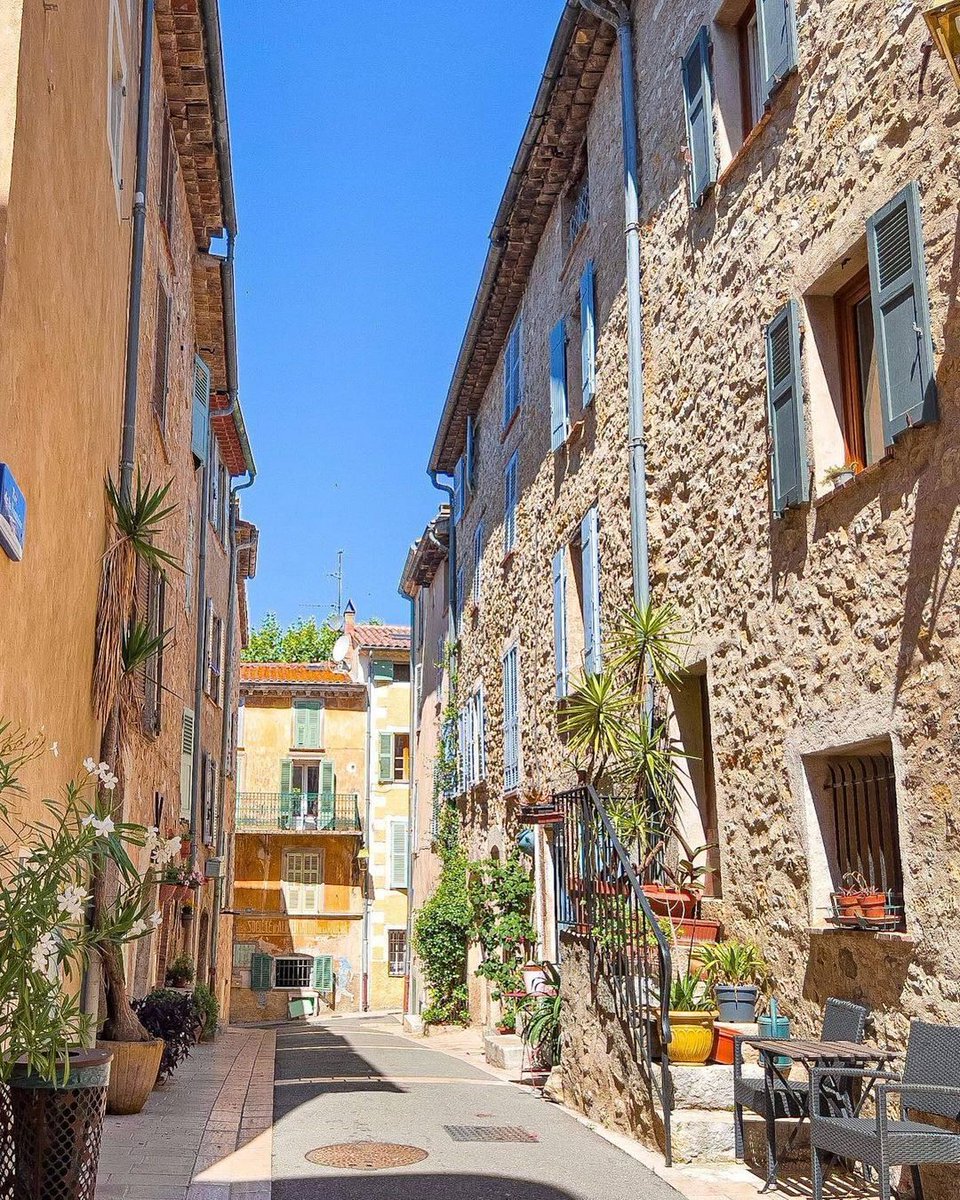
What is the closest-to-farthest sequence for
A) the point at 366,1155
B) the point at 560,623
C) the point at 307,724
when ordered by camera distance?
the point at 366,1155 < the point at 560,623 < the point at 307,724

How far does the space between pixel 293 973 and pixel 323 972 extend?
824mm

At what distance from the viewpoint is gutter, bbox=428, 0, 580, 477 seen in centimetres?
1245

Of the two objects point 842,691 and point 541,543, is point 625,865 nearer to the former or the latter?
point 842,691

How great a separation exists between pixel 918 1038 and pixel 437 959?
47.7ft

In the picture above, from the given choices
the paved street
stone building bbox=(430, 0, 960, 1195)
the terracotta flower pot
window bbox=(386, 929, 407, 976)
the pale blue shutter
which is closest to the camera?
the paved street

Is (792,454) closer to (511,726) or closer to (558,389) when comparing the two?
(558,389)

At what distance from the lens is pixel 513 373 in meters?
17.4

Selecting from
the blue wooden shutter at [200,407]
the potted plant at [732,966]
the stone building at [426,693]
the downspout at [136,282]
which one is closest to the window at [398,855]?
the stone building at [426,693]

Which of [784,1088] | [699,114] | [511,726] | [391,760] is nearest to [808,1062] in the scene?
[784,1088]

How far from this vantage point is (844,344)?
25.7ft

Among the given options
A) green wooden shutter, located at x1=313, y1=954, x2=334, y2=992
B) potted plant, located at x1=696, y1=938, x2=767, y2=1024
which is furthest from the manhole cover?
green wooden shutter, located at x1=313, y1=954, x2=334, y2=992

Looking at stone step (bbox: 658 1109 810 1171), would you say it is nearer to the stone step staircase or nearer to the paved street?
the stone step staircase

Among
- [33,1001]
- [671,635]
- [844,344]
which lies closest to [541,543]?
[671,635]

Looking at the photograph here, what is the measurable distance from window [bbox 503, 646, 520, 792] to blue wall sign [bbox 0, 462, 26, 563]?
408 inches
